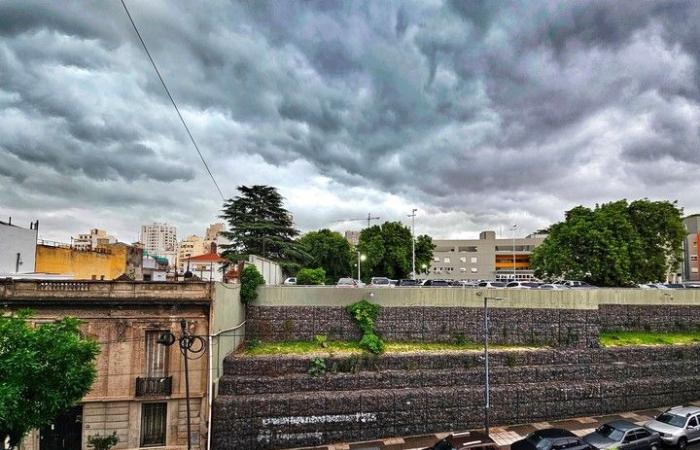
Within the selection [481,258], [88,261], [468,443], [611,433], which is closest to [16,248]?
[88,261]

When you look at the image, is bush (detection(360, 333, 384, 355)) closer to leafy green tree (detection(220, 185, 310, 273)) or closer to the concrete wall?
the concrete wall

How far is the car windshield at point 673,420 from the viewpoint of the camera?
63.5ft

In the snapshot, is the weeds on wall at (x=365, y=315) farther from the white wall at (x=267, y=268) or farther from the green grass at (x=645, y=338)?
the green grass at (x=645, y=338)

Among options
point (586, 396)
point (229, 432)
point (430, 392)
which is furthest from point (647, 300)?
point (229, 432)

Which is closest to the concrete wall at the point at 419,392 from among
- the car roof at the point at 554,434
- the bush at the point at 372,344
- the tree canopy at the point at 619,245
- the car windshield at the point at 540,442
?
the bush at the point at 372,344

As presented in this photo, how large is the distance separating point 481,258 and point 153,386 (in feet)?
281

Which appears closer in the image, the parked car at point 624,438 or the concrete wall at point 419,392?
the parked car at point 624,438

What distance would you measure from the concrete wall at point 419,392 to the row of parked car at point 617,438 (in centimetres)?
478

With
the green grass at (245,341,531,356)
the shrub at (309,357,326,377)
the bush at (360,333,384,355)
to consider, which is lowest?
the shrub at (309,357,326,377)

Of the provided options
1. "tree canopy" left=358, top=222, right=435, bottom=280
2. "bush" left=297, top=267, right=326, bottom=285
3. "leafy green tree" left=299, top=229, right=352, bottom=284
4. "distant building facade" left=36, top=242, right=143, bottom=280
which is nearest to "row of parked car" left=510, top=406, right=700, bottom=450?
"bush" left=297, top=267, right=326, bottom=285

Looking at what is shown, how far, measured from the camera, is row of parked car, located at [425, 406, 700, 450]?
16.3 meters

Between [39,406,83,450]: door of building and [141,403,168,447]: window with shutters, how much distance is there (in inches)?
107

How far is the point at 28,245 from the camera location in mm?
27281

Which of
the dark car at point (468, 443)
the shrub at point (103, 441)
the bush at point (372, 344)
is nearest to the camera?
the dark car at point (468, 443)
